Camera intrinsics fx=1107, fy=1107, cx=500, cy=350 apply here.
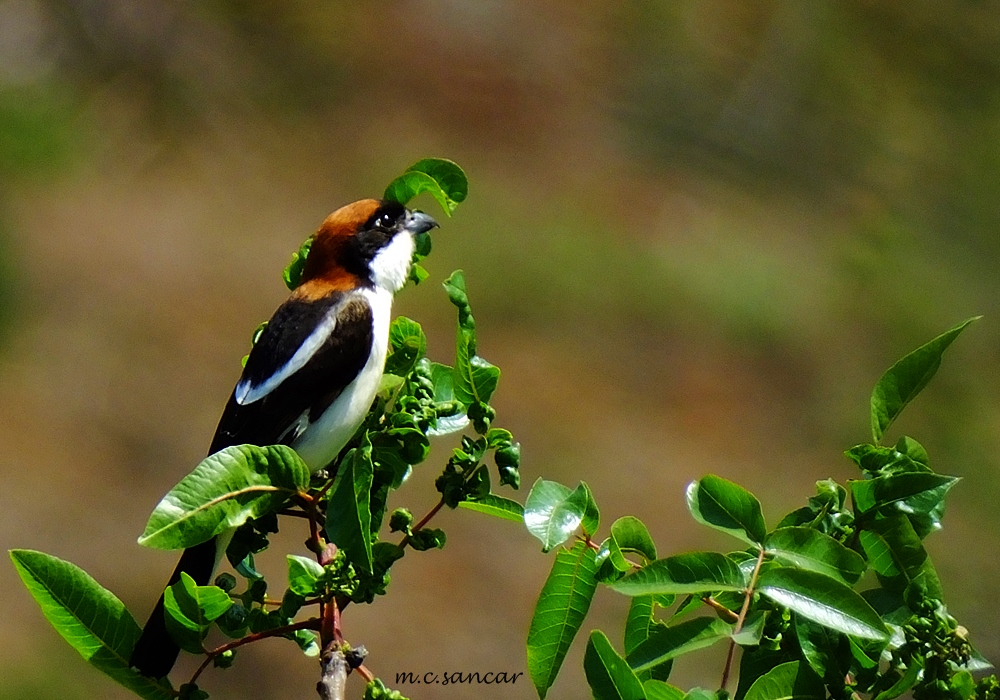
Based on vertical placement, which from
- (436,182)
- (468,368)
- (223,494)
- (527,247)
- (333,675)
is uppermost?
(527,247)

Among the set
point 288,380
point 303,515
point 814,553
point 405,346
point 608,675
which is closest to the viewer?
point 608,675

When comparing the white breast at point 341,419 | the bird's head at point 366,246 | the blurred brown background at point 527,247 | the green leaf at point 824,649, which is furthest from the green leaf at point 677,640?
the blurred brown background at point 527,247

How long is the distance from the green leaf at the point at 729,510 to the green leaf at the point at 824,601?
0.09 m

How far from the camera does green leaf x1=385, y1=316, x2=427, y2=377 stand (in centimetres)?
223

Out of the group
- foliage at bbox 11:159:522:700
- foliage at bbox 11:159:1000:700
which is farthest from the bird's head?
foliage at bbox 11:159:1000:700

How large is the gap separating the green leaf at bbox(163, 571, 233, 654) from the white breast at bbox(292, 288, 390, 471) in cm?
104

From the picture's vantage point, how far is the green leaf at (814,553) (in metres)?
1.67

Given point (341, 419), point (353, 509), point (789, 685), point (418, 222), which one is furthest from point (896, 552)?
point (418, 222)

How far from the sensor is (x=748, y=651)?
5.95 feet

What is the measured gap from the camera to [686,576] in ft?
5.48

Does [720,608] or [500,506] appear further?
[500,506]

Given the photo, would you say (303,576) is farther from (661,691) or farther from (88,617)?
(661,691)

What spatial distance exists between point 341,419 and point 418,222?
78cm

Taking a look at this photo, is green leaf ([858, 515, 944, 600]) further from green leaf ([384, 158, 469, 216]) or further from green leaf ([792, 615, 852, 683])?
green leaf ([384, 158, 469, 216])
